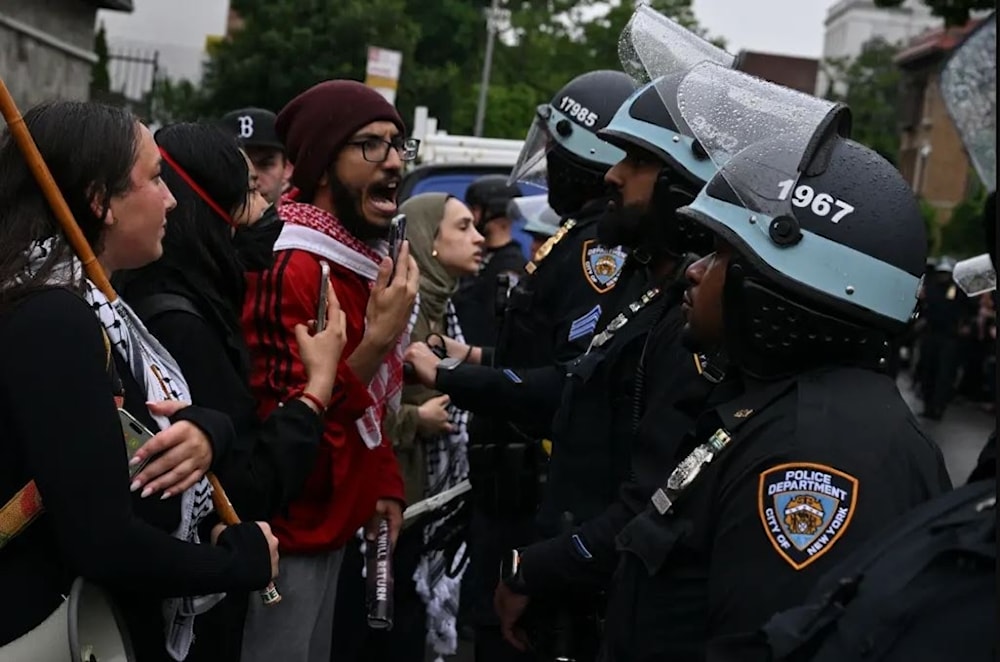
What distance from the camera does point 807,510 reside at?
2250mm

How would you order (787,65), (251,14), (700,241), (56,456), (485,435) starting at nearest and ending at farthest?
(56,456) < (700,241) < (485,435) < (251,14) < (787,65)

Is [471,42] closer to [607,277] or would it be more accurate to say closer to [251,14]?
[251,14]

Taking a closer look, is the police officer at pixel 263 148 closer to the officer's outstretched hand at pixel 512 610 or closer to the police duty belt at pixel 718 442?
the officer's outstretched hand at pixel 512 610

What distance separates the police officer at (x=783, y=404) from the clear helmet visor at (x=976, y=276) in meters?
1.60

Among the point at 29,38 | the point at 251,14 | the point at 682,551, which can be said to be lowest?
the point at 251,14

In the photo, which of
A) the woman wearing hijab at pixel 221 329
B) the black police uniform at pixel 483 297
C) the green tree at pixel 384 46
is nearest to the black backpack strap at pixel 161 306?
the woman wearing hijab at pixel 221 329

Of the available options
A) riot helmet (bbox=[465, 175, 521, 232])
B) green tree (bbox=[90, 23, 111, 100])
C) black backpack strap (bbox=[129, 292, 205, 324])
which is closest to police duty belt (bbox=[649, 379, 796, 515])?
black backpack strap (bbox=[129, 292, 205, 324])

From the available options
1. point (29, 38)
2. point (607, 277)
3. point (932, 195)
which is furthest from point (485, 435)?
point (932, 195)

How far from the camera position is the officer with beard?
2.26 meters

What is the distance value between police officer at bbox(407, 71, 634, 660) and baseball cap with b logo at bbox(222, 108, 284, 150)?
1105 millimetres

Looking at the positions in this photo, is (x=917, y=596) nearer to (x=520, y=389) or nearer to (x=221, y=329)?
(x=221, y=329)

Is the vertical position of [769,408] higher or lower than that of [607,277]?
higher

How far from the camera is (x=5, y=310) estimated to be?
2.44 m

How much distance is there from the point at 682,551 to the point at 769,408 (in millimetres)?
298
